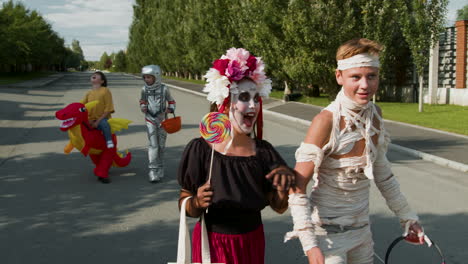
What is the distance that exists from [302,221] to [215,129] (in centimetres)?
62

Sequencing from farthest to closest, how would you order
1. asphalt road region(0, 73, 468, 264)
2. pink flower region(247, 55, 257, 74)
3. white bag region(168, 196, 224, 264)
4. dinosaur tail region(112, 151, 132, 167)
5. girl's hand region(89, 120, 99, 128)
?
dinosaur tail region(112, 151, 132, 167) → girl's hand region(89, 120, 99, 128) → asphalt road region(0, 73, 468, 264) → pink flower region(247, 55, 257, 74) → white bag region(168, 196, 224, 264)

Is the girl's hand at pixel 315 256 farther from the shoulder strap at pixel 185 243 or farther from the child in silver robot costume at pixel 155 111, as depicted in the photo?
the child in silver robot costume at pixel 155 111

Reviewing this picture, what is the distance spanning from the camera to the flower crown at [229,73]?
8.48ft

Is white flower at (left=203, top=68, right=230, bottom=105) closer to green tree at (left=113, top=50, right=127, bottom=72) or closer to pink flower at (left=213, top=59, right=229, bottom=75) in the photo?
pink flower at (left=213, top=59, right=229, bottom=75)

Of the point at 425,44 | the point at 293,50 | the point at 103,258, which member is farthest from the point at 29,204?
the point at 293,50

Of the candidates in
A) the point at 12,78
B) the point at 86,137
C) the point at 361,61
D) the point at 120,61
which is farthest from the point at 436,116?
the point at 120,61

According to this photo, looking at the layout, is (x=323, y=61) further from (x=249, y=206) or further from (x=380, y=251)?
(x=249, y=206)

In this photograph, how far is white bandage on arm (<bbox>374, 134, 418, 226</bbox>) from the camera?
2736 millimetres

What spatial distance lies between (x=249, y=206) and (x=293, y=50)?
20.3 meters

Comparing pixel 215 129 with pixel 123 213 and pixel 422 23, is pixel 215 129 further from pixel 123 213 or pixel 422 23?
pixel 422 23

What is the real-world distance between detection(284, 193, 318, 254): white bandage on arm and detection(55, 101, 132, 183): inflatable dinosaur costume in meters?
5.71

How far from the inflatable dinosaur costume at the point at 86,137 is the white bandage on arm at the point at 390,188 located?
568 centimetres

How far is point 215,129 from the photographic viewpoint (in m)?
2.46

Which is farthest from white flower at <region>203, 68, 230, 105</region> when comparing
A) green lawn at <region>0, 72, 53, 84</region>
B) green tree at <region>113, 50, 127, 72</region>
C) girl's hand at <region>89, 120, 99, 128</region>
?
green tree at <region>113, 50, 127, 72</region>
